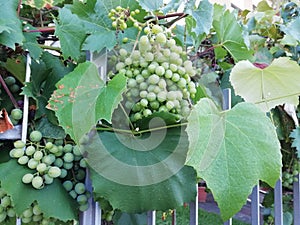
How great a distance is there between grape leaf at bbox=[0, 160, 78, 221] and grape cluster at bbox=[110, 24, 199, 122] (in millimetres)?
181

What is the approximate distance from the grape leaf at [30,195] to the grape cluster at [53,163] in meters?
0.01

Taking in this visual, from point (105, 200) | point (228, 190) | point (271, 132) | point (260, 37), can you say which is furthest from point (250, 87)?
point (260, 37)

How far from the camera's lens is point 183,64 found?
0.63 m

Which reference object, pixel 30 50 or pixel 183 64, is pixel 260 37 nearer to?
pixel 183 64

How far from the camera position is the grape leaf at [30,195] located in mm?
529

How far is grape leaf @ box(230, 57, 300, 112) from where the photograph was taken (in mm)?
709

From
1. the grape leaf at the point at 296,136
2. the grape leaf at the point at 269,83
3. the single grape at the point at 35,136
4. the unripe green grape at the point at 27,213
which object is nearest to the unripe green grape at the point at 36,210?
the unripe green grape at the point at 27,213

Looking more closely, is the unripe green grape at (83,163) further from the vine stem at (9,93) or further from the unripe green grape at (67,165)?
the vine stem at (9,93)

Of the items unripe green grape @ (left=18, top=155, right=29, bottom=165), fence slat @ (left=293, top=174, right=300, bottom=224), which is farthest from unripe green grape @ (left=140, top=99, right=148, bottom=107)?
fence slat @ (left=293, top=174, right=300, bottom=224)

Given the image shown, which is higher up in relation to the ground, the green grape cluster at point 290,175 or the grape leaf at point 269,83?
the grape leaf at point 269,83

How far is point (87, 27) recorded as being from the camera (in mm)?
685

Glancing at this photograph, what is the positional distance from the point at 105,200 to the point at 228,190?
0.72 ft

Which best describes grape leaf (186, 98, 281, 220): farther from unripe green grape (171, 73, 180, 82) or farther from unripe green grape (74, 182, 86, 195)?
unripe green grape (74, 182, 86, 195)

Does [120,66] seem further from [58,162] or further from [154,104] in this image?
[58,162]
